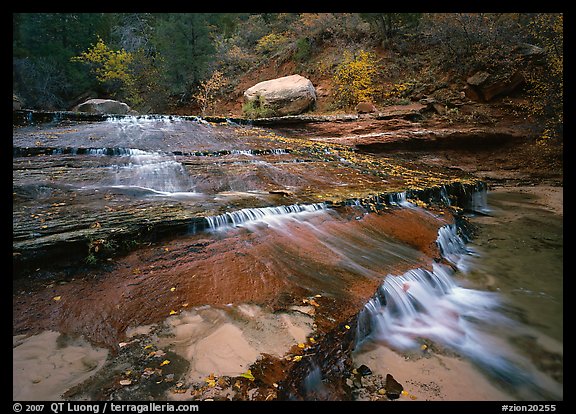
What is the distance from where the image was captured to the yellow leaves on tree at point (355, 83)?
1354 cm

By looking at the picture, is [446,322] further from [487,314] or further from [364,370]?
[364,370]

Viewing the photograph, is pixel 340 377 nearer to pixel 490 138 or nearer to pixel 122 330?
pixel 122 330

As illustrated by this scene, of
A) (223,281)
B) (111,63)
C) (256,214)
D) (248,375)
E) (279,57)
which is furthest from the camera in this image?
(111,63)

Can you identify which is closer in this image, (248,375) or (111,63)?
(248,375)

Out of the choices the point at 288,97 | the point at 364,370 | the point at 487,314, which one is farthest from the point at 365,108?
the point at 364,370

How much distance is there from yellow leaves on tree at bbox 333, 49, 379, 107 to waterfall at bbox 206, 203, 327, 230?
950 centimetres

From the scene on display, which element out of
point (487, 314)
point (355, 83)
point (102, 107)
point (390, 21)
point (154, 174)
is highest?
point (390, 21)

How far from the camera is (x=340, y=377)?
2680 mm

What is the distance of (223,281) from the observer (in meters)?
3.55

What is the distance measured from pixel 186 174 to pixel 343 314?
5323mm

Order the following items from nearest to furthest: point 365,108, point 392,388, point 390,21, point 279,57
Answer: point 392,388 < point 365,108 < point 390,21 < point 279,57

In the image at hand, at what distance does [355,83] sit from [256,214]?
10.6 metres

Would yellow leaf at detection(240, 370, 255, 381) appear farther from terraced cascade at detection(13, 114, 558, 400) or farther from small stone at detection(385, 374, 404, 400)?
small stone at detection(385, 374, 404, 400)
